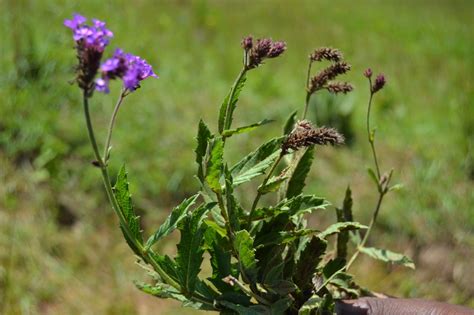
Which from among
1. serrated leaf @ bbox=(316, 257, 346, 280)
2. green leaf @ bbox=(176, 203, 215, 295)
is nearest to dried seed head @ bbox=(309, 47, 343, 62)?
green leaf @ bbox=(176, 203, 215, 295)

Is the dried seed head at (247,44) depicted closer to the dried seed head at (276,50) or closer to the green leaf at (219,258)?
the dried seed head at (276,50)

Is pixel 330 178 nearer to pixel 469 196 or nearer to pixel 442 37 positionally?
pixel 469 196

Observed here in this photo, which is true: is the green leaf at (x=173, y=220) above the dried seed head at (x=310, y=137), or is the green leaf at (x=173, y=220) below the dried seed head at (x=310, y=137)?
below

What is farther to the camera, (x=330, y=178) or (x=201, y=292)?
(x=330, y=178)

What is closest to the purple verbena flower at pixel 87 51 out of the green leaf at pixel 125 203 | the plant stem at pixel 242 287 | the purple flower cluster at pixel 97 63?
the purple flower cluster at pixel 97 63

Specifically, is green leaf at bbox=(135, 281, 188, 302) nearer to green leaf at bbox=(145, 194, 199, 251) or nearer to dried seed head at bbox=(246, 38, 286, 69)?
green leaf at bbox=(145, 194, 199, 251)

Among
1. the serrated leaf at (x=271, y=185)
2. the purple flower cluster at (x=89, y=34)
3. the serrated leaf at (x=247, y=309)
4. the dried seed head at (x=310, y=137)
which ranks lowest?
the serrated leaf at (x=247, y=309)

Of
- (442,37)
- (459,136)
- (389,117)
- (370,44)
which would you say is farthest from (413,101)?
(442,37)
